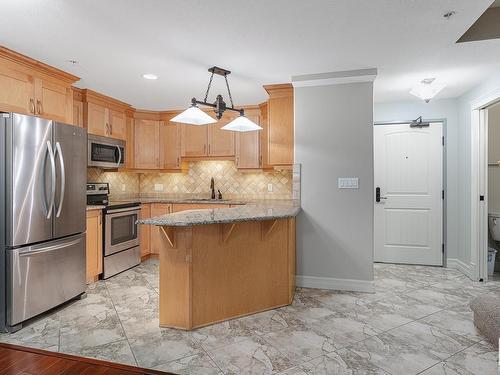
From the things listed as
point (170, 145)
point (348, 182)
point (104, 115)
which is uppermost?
point (104, 115)

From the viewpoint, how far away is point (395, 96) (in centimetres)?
422

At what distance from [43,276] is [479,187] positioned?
482 centimetres

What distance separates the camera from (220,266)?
8.54ft

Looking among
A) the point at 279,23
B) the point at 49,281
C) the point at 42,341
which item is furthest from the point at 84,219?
the point at 279,23

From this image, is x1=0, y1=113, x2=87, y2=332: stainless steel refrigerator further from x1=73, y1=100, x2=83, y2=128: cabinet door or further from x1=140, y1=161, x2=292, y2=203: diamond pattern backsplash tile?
x1=140, y1=161, x2=292, y2=203: diamond pattern backsplash tile

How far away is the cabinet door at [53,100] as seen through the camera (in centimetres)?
304

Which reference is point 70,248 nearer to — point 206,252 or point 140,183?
point 206,252

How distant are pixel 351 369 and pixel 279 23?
2.46 meters

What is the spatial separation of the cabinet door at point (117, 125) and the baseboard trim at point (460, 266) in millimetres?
5078

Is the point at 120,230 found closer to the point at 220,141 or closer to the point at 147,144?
the point at 147,144

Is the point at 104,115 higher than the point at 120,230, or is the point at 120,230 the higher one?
the point at 104,115

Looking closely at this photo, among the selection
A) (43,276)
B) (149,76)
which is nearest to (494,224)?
(149,76)

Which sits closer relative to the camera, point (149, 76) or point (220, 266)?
point (220, 266)

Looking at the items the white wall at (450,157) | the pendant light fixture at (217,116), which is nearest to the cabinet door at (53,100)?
the pendant light fixture at (217,116)
